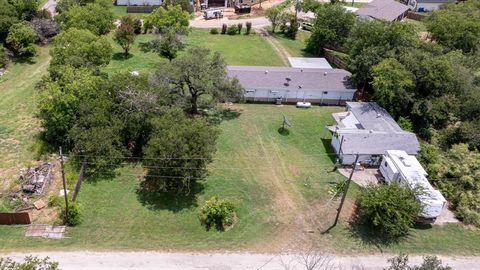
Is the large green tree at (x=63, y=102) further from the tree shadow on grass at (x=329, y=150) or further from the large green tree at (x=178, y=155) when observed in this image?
the tree shadow on grass at (x=329, y=150)

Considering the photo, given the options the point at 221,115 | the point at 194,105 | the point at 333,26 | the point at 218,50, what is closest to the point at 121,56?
the point at 218,50

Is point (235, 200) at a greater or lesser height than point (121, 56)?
lesser

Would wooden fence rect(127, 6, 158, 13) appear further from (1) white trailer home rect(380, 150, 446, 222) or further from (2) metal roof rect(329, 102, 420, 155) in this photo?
(1) white trailer home rect(380, 150, 446, 222)

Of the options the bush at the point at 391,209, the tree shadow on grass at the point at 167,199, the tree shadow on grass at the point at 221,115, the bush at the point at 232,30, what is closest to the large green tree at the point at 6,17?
the bush at the point at 232,30

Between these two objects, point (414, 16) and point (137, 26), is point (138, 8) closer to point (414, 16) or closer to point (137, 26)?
point (137, 26)

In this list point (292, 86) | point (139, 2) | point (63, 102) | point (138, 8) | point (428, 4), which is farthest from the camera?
point (428, 4)

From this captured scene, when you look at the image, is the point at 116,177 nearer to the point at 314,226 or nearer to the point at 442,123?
the point at 314,226
